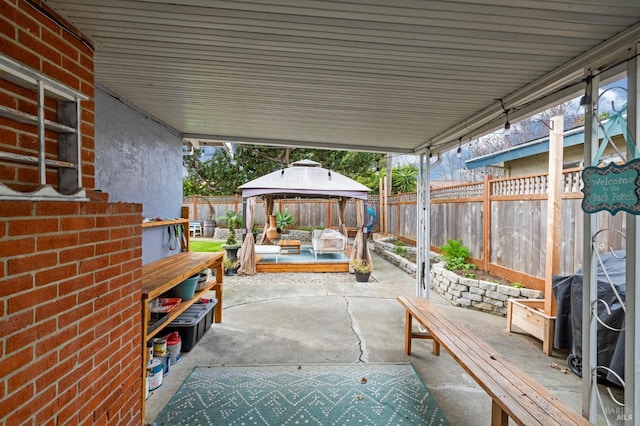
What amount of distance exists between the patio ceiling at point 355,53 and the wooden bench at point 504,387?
7.16 ft

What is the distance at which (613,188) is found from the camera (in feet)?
5.38

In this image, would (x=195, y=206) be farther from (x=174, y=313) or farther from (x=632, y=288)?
(x=632, y=288)

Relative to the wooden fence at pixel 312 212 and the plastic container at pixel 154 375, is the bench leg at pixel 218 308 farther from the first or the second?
the wooden fence at pixel 312 212

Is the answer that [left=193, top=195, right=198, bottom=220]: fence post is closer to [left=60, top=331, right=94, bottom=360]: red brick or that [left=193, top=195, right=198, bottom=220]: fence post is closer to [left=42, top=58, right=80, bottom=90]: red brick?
[left=42, top=58, right=80, bottom=90]: red brick

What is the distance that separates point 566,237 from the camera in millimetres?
4016

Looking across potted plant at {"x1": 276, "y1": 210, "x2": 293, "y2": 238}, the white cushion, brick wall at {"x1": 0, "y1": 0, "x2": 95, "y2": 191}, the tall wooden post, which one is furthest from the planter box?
potted plant at {"x1": 276, "y1": 210, "x2": 293, "y2": 238}

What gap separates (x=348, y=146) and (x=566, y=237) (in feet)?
11.3

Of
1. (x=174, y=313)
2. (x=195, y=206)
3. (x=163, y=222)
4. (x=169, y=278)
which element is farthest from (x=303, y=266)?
(x=195, y=206)

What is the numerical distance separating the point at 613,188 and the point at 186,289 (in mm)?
3741

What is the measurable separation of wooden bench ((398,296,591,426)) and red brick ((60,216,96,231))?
8.84 feet

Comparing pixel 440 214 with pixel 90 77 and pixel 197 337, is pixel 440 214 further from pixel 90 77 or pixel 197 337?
pixel 90 77

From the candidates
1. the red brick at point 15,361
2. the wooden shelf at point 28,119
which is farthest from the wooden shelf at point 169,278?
the wooden shelf at point 28,119

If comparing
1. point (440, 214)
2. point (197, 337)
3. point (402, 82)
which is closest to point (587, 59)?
point (402, 82)

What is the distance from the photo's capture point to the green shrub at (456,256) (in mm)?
5726
